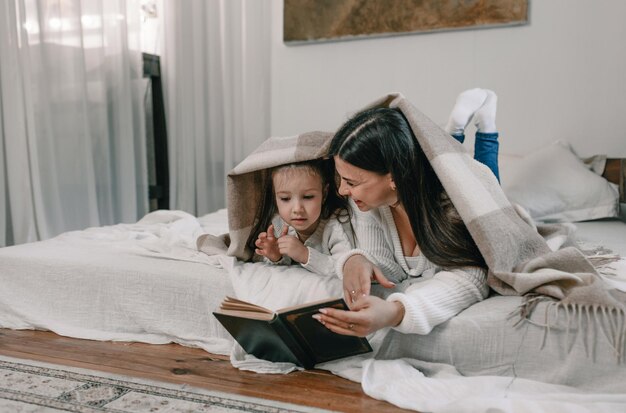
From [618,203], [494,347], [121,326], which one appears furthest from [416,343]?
[618,203]

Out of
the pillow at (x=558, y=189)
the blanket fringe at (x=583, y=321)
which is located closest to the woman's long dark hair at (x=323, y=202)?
the blanket fringe at (x=583, y=321)

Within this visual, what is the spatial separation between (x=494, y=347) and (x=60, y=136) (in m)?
2.19

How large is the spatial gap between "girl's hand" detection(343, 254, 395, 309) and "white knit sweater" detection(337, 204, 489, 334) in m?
0.04

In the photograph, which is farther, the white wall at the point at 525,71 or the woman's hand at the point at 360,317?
the white wall at the point at 525,71

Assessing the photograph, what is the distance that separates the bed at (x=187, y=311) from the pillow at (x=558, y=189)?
63 cm

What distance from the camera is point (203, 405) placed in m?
1.16

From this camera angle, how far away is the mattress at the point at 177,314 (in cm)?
120

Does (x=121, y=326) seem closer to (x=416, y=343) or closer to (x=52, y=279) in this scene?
(x=52, y=279)

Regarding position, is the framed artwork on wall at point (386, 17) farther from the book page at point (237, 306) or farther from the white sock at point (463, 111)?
the book page at point (237, 306)

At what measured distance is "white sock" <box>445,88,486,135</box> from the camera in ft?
6.30

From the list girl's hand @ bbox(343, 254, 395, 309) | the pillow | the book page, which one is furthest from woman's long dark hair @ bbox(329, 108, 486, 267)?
the pillow

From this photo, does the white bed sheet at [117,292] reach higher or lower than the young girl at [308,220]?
lower

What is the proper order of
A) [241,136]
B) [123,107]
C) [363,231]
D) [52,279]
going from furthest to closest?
[241,136], [123,107], [52,279], [363,231]

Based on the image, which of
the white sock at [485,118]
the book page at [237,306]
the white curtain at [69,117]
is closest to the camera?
the book page at [237,306]
